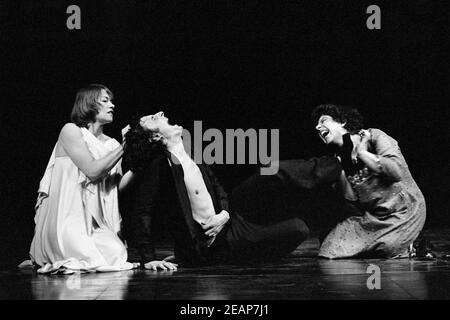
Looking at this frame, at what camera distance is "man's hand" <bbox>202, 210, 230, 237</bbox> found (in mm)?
3668

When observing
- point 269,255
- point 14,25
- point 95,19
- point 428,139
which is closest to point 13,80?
point 14,25

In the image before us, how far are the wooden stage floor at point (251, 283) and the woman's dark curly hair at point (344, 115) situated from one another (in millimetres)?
812

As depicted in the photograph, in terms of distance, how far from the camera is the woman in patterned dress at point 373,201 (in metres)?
4.10

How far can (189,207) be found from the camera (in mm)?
3648

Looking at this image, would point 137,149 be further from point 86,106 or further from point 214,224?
point 214,224

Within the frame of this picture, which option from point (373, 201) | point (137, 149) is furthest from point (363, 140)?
point (137, 149)

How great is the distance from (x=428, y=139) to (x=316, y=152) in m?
0.82

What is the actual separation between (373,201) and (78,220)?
Result: 1617 millimetres

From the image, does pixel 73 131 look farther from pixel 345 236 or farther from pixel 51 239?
pixel 345 236

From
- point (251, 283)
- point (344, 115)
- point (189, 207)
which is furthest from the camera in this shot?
point (344, 115)

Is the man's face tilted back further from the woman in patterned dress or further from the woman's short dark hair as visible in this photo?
the woman in patterned dress

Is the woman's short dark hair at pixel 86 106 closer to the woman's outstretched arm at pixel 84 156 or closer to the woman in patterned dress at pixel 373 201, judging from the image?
the woman's outstretched arm at pixel 84 156

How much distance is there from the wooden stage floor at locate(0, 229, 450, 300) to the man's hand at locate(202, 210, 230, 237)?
0.62 feet
